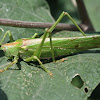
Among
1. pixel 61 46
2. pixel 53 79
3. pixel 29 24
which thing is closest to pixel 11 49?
pixel 29 24

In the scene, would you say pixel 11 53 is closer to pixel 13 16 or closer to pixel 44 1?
→ pixel 13 16

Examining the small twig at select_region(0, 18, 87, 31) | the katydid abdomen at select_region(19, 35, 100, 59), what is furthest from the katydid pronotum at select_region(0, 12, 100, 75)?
the small twig at select_region(0, 18, 87, 31)

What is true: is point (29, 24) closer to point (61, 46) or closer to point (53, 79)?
point (61, 46)

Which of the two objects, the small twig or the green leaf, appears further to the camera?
the small twig

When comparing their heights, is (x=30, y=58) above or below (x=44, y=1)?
below

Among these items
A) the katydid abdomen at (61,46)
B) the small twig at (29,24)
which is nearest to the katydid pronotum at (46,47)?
the katydid abdomen at (61,46)

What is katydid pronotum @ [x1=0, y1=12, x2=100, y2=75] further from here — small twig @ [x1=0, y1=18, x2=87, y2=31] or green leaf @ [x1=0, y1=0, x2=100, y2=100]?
small twig @ [x1=0, y1=18, x2=87, y2=31]

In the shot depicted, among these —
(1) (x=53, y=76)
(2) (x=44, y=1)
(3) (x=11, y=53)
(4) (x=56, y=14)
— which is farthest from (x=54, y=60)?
(4) (x=56, y=14)

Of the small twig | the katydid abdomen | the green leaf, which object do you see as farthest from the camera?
the katydid abdomen
